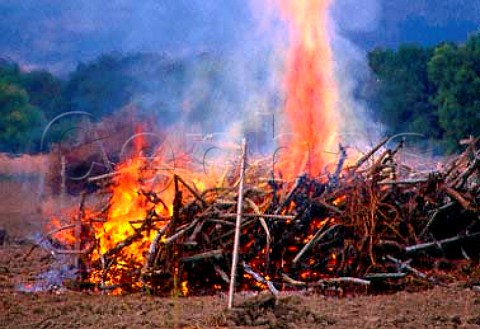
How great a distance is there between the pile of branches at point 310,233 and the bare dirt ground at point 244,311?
1.55ft

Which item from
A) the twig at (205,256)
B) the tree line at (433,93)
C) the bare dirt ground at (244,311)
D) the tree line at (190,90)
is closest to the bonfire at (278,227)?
the twig at (205,256)

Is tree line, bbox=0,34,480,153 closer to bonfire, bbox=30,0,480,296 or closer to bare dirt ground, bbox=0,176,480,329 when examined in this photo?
bonfire, bbox=30,0,480,296

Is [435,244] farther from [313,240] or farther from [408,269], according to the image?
[313,240]

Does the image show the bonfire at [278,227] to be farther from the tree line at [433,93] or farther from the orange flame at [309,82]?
the tree line at [433,93]

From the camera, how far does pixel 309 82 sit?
36.8 ft

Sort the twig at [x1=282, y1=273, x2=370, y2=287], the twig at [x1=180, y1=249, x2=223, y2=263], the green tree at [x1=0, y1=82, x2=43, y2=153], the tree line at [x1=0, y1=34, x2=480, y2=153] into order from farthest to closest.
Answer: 1. the tree line at [x1=0, y1=34, x2=480, y2=153]
2. the green tree at [x1=0, y1=82, x2=43, y2=153]
3. the twig at [x1=180, y1=249, x2=223, y2=263]
4. the twig at [x1=282, y1=273, x2=370, y2=287]

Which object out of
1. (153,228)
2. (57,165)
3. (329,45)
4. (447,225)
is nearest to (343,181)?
(447,225)

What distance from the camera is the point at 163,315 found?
7.26 meters

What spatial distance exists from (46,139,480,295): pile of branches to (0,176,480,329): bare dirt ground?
473 mm

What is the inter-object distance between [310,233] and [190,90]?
24183mm

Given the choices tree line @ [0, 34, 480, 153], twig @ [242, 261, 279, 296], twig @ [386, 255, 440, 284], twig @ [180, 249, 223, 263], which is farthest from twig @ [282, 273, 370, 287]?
tree line @ [0, 34, 480, 153]

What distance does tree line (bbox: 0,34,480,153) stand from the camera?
31703mm

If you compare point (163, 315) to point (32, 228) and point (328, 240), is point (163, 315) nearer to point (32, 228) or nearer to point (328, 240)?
point (328, 240)

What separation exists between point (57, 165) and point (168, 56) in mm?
16990
